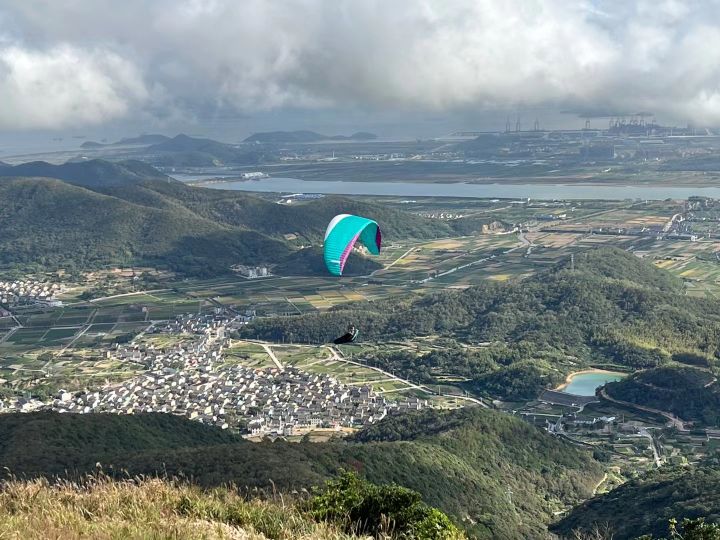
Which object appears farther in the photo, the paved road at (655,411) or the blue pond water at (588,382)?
the blue pond water at (588,382)

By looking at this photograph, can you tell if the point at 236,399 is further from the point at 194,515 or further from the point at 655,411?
the point at 194,515

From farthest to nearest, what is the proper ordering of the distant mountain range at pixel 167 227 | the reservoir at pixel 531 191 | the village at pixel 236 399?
the reservoir at pixel 531 191 < the distant mountain range at pixel 167 227 < the village at pixel 236 399

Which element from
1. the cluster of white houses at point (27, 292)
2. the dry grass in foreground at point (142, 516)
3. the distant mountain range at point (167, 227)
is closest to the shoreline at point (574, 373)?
the distant mountain range at point (167, 227)

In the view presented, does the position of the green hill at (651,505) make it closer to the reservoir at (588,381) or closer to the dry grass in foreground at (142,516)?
the dry grass in foreground at (142,516)

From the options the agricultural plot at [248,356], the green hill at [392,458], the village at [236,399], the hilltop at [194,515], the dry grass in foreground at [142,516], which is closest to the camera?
the dry grass in foreground at [142,516]

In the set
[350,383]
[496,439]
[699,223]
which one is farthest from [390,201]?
[496,439]

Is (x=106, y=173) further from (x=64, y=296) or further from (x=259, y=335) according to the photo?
(x=259, y=335)
